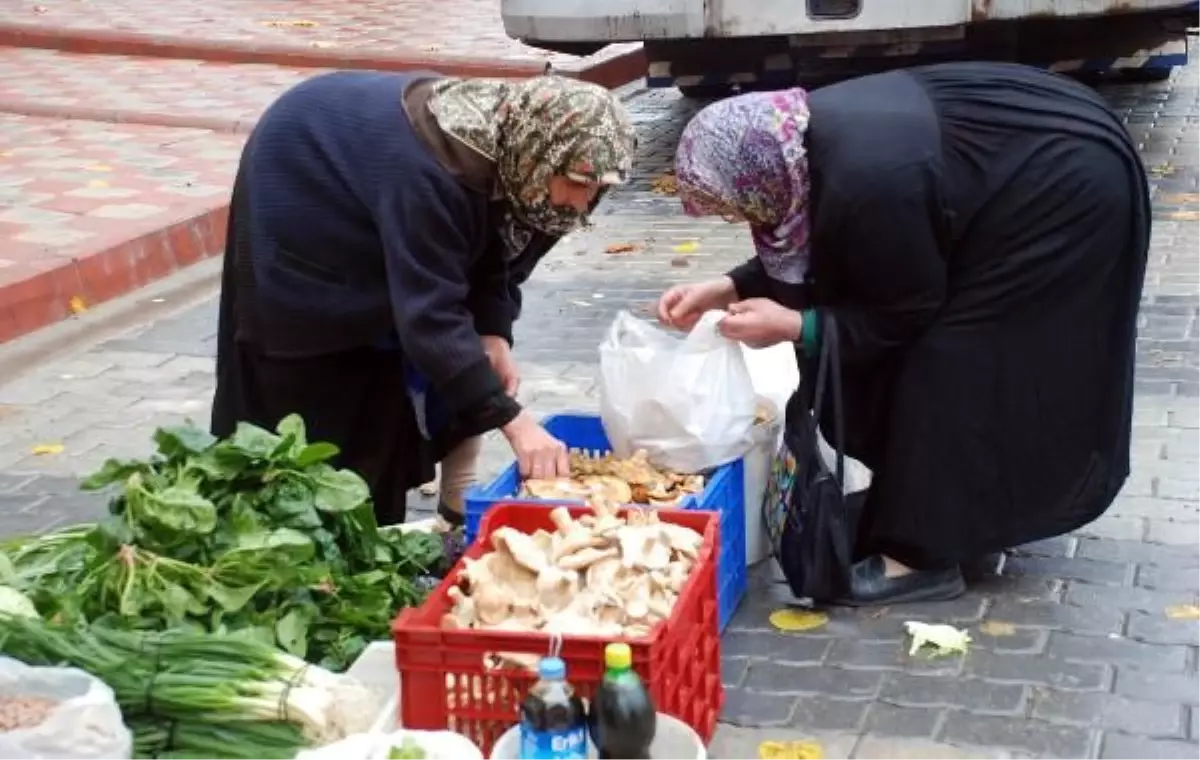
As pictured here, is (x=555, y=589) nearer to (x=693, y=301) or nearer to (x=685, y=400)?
(x=685, y=400)

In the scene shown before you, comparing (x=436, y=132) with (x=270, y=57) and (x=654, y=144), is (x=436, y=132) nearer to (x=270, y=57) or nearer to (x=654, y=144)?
(x=654, y=144)

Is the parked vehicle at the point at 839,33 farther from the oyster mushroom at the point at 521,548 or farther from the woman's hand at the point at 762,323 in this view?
the oyster mushroom at the point at 521,548

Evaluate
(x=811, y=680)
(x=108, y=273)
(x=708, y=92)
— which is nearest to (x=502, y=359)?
(x=811, y=680)

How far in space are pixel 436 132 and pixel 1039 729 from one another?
5.49 ft

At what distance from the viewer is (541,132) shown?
11.3 ft

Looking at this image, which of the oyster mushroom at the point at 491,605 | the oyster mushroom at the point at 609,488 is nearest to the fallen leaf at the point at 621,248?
the oyster mushroom at the point at 609,488

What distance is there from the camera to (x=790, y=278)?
3.84 meters

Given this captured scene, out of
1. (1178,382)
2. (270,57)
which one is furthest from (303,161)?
(270,57)

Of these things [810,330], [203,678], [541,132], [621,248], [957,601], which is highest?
[541,132]

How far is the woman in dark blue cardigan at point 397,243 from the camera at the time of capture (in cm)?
350

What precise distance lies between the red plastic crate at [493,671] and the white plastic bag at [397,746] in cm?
8

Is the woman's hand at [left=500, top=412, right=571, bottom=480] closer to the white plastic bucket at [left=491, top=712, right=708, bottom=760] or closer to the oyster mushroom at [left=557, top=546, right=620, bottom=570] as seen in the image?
the oyster mushroom at [left=557, top=546, right=620, bottom=570]

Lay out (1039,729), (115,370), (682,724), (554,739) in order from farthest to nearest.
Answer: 1. (115,370)
2. (1039,729)
3. (682,724)
4. (554,739)

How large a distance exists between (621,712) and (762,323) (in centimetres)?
128
